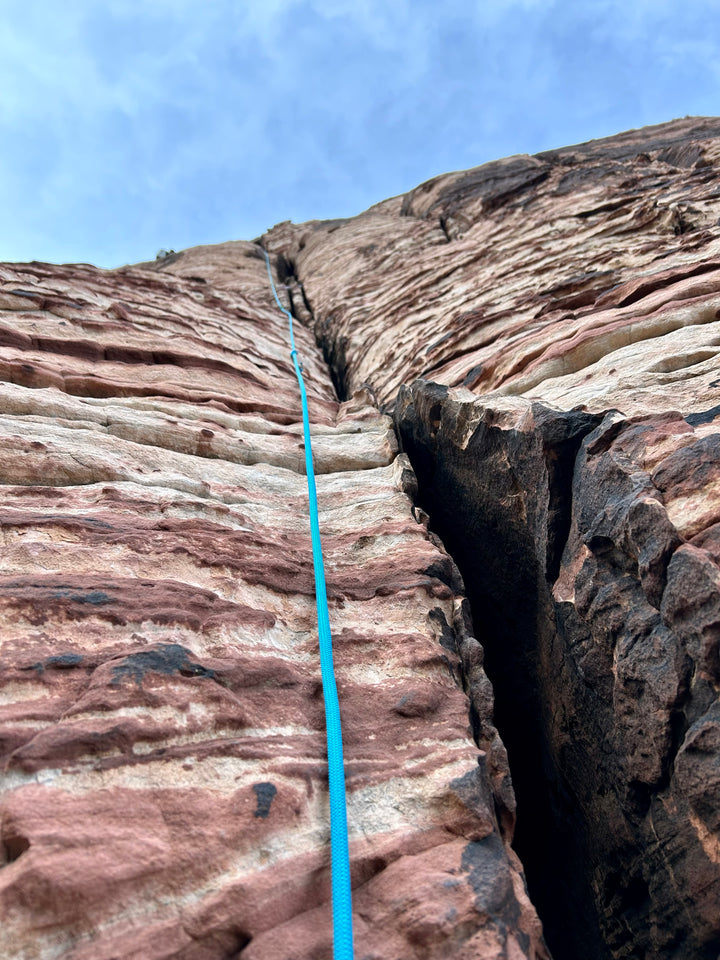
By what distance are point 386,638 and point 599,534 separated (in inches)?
46.7

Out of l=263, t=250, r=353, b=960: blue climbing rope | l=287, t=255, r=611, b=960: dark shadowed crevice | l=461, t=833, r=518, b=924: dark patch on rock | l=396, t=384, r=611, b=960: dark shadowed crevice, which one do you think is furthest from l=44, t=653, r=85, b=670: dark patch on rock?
l=396, t=384, r=611, b=960: dark shadowed crevice

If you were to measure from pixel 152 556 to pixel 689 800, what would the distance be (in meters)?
2.67

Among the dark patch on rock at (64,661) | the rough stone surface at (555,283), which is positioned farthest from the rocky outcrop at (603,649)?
the dark patch on rock at (64,661)

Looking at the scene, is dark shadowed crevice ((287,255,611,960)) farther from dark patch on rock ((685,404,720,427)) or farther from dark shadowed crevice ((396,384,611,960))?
dark patch on rock ((685,404,720,427))

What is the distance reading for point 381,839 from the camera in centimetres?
226

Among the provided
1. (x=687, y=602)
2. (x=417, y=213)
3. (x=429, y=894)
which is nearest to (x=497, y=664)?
(x=687, y=602)

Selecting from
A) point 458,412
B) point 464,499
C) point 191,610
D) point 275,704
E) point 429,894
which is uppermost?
point 458,412

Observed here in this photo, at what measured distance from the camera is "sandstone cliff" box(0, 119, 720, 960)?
2.01 meters

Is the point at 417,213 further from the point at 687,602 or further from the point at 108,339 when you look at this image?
the point at 687,602

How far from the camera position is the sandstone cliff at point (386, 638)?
2012 mm

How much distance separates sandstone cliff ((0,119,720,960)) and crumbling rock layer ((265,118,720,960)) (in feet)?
0.06

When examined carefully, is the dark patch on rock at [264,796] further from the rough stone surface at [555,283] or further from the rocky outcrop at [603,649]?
the rough stone surface at [555,283]

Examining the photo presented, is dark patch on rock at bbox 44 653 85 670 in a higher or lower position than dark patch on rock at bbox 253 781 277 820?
higher

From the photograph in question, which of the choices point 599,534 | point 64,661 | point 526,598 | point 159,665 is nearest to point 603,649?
point 599,534
